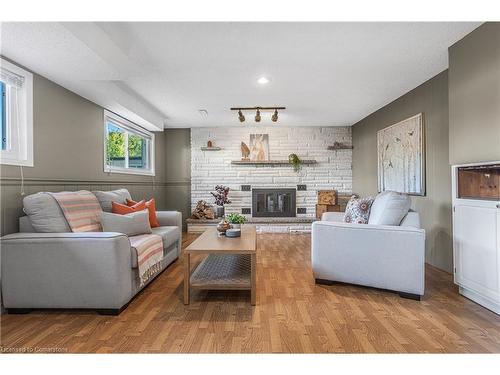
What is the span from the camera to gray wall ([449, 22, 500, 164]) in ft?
7.09

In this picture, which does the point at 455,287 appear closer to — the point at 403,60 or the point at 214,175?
the point at 403,60

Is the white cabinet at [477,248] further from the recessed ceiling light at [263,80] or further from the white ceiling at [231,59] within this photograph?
the recessed ceiling light at [263,80]

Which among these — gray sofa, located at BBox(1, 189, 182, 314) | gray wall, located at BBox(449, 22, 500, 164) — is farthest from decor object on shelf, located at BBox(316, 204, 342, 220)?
gray sofa, located at BBox(1, 189, 182, 314)

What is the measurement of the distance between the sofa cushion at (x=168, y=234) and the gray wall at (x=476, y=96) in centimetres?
288

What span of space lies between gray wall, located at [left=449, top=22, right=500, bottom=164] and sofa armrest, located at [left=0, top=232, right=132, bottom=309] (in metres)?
2.86

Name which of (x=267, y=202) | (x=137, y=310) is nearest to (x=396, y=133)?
(x=267, y=202)

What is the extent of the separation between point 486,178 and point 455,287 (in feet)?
3.42

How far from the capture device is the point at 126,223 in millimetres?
2857

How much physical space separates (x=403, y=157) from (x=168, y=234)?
3.21 m

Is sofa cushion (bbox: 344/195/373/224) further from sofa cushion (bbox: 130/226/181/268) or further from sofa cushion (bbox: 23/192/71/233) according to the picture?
sofa cushion (bbox: 23/192/71/233)

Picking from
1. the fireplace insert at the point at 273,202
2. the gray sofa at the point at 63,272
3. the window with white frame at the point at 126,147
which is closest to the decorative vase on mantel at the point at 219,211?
the fireplace insert at the point at 273,202

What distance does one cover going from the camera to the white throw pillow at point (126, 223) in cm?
277

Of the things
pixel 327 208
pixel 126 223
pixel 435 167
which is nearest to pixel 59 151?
pixel 126 223
